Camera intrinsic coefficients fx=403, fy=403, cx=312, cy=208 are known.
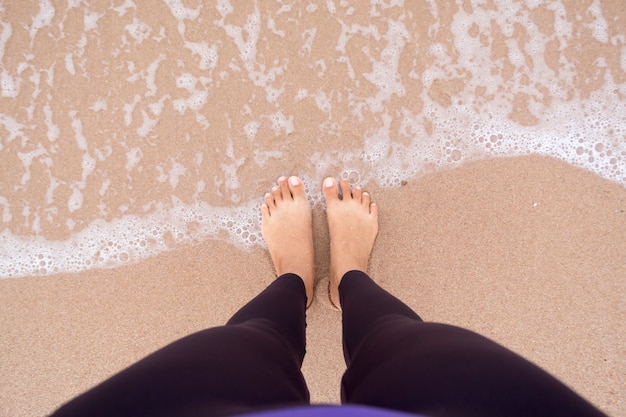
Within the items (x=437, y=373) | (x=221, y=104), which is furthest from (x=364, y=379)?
(x=221, y=104)

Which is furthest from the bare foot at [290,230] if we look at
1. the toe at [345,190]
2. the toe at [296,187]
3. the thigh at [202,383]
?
the thigh at [202,383]

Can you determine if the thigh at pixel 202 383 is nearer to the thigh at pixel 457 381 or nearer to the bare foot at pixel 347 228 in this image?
the thigh at pixel 457 381

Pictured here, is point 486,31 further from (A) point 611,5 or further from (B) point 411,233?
(B) point 411,233

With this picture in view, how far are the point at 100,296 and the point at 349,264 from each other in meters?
0.83

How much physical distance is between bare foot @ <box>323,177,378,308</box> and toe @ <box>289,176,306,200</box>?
0.26ft

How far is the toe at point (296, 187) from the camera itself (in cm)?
135

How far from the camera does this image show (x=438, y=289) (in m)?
1.33

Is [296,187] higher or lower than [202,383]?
higher

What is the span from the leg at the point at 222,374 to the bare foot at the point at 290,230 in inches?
7.7

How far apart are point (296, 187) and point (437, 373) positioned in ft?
2.62

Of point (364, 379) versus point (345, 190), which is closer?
point (364, 379)

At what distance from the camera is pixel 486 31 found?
1348 mm

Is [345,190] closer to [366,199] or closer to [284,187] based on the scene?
[366,199]

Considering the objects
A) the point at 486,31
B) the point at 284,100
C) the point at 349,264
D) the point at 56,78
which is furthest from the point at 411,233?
the point at 56,78
